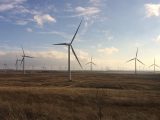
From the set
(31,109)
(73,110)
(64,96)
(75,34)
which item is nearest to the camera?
(31,109)

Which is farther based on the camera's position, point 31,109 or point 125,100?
point 125,100

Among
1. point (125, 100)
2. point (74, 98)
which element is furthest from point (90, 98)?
point (125, 100)

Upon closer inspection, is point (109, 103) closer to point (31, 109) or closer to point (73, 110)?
point (73, 110)

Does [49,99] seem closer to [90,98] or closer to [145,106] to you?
[90,98]

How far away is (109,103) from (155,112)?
7390 millimetres

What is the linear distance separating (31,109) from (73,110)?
442 cm

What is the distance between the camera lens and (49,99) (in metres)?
39.1

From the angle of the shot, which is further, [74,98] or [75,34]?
[75,34]

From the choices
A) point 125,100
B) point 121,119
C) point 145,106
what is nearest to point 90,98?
point 125,100

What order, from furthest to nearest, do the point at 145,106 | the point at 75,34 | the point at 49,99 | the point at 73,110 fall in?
1. the point at 75,34
2. the point at 49,99
3. the point at 145,106
4. the point at 73,110

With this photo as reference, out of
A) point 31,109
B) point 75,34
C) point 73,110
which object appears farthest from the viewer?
point 75,34

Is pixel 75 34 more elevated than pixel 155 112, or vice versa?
pixel 75 34

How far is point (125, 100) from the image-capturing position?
130 ft

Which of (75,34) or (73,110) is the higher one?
(75,34)
